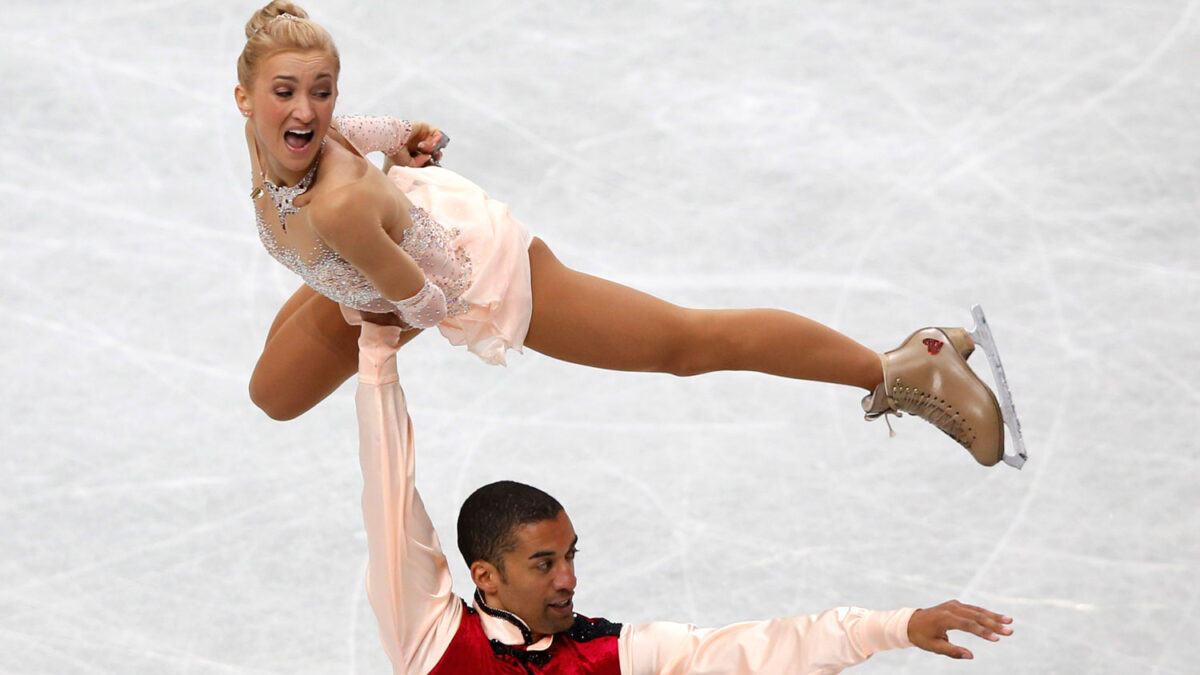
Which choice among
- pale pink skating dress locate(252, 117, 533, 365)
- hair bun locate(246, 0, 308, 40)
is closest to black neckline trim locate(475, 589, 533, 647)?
pale pink skating dress locate(252, 117, 533, 365)

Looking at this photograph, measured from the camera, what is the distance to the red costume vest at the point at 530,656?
3602mm

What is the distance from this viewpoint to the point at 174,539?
16.1ft

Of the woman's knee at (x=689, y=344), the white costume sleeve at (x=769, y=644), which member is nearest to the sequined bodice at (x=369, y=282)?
the woman's knee at (x=689, y=344)

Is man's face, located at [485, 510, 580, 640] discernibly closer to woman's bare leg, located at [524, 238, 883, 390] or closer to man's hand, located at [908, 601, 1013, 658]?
woman's bare leg, located at [524, 238, 883, 390]

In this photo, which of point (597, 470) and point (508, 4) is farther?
point (508, 4)

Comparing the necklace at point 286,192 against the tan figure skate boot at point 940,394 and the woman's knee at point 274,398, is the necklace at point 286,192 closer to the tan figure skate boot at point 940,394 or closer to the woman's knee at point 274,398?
the woman's knee at point 274,398

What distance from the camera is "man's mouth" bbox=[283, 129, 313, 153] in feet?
10.5

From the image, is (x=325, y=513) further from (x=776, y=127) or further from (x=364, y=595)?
(x=776, y=127)

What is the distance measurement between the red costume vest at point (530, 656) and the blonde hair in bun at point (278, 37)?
1.23 meters

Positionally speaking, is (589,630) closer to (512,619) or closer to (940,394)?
(512,619)

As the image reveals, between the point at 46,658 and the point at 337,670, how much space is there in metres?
0.77

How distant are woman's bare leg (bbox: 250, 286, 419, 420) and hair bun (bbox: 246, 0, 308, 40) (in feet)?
2.31

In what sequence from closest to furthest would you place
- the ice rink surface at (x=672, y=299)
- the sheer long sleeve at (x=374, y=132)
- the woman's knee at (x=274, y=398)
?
the sheer long sleeve at (x=374, y=132) → the woman's knee at (x=274, y=398) → the ice rink surface at (x=672, y=299)

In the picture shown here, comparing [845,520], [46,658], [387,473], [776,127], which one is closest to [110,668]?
[46,658]
